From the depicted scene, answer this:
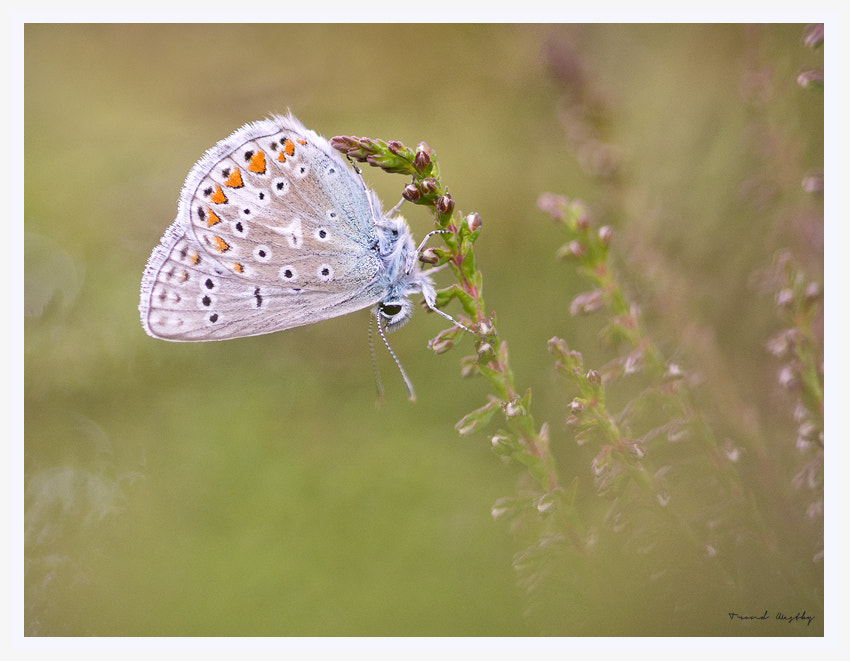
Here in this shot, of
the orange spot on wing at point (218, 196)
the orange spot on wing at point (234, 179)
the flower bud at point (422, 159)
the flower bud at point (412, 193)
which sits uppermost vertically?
the orange spot on wing at point (234, 179)

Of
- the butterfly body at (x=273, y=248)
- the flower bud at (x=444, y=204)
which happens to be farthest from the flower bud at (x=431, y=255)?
the butterfly body at (x=273, y=248)

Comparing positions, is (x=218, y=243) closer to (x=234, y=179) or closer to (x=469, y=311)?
(x=234, y=179)

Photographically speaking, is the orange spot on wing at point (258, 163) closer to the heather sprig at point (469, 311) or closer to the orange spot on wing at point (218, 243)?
the orange spot on wing at point (218, 243)

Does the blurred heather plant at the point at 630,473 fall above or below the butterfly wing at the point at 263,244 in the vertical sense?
below

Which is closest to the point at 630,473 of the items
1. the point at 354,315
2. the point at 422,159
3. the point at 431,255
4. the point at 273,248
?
the point at 431,255
